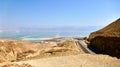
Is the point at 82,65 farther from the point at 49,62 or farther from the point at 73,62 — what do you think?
the point at 49,62

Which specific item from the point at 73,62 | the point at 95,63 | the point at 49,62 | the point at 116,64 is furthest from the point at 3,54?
the point at 116,64

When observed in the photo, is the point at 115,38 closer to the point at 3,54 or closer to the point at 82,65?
the point at 82,65

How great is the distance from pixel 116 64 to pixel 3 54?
47.6 ft

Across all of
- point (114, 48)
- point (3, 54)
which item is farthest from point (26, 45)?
point (114, 48)

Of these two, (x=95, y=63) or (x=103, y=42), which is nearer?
(x=95, y=63)

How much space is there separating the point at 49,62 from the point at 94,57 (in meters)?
4.71

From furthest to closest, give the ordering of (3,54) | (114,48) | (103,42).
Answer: (103,42), (114,48), (3,54)

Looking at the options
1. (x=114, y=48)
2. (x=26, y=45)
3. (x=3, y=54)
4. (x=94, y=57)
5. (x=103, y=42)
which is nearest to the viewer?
(x=94, y=57)

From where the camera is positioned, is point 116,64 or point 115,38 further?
point 115,38

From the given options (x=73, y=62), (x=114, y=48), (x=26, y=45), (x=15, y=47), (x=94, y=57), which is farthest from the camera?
(x=26, y=45)

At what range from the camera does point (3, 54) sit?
101 feet

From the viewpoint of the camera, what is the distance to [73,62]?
24.2m

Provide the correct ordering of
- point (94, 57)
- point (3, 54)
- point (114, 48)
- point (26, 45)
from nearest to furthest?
1. point (94, 57)
2. point (3, 54)
3. point (114, 48)
4. point (26, 45)

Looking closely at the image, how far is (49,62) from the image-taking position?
2495 centimetres
